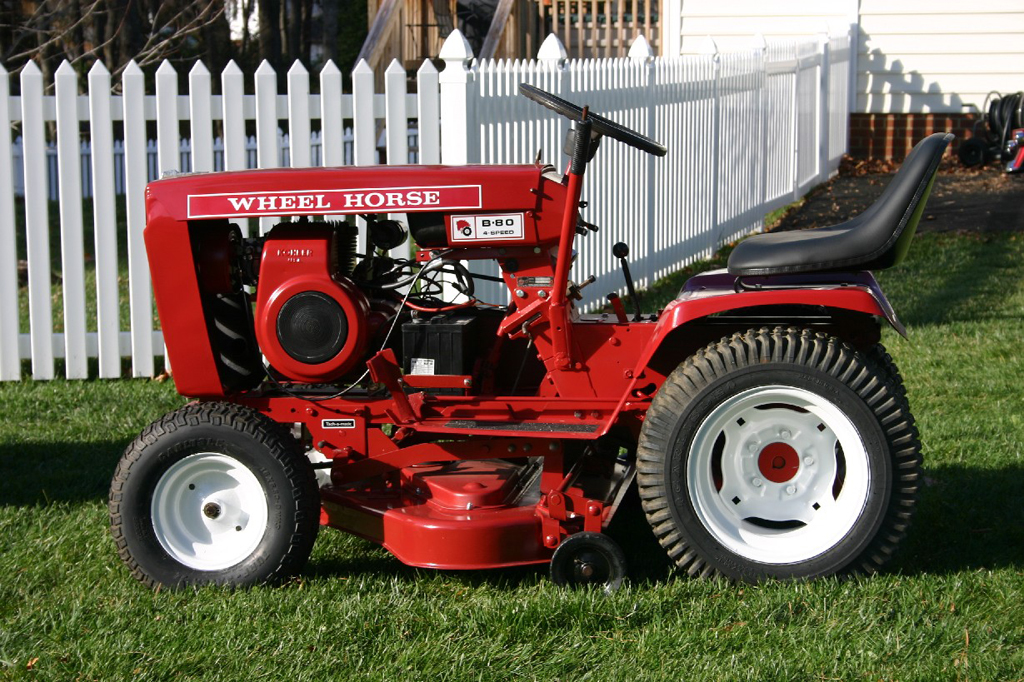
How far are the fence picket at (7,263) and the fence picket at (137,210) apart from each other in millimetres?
621

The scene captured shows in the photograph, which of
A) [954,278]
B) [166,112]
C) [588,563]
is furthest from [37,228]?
[954,278]

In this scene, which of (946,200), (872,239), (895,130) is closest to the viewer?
(872,239)

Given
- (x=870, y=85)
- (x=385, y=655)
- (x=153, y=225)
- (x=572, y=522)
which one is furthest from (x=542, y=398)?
(x=870, y=85)

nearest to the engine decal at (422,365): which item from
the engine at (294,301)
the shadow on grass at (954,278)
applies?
the engine at (294,301)

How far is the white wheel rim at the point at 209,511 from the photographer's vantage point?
4.04m

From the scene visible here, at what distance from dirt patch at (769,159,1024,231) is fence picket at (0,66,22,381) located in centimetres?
712

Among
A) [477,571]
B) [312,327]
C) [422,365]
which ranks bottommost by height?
[477,571]

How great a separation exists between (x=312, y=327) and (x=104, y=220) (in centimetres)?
332

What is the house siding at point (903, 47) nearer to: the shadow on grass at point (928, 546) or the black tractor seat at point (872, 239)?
the shadow on grass at point (928, 546)

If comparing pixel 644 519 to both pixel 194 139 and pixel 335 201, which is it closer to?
pixel 335 201

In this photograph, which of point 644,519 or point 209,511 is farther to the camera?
point 644,519

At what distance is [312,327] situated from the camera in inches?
162

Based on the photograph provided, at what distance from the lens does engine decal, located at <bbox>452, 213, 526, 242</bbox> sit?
4.05 m

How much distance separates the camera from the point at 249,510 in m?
4.07
